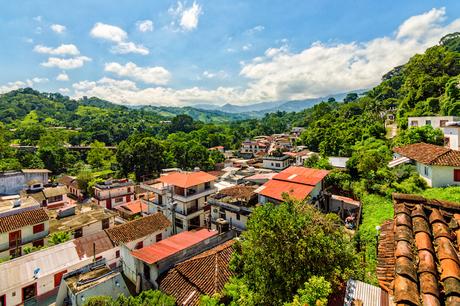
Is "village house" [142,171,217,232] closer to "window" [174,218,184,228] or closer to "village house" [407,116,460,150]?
"window" [174,218,184,228]

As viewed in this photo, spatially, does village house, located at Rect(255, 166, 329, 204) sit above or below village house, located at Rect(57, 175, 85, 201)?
above

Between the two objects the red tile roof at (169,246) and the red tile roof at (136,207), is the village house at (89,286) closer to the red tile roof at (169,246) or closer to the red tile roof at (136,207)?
the red tile roof at (169,246)

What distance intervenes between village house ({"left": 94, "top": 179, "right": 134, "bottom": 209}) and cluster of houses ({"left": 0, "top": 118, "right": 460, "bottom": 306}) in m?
4.74

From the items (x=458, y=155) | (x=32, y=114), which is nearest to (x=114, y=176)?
(x=458, y=155)

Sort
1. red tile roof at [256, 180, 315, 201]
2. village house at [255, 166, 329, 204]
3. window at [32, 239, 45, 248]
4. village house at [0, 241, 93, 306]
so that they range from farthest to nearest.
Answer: window at [32, 239, 45, 248], village house at [255, 166, 329, 204], red tile roof at [256, 180, 315, 201], village house at [0, 241, 93, 306]

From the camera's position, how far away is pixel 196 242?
1738cm

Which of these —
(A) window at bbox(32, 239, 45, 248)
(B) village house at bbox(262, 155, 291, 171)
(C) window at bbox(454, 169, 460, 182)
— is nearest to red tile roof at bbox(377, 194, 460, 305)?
(C) window at bbox(454, 169, 460, 182)

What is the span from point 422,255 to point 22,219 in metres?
30.1

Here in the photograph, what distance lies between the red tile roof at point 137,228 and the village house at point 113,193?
17344 mm

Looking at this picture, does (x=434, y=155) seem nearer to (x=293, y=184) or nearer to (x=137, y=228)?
(x=293, y=184)

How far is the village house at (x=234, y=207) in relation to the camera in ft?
70.0

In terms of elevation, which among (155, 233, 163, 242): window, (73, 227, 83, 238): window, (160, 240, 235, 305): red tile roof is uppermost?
(160, 240, 235, 305): red tile roof

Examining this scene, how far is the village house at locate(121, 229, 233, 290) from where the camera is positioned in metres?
14.7

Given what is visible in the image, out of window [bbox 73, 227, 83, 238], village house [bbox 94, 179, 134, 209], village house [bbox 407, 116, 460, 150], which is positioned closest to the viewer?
village house [bbox 407, 116, 460, 150]
